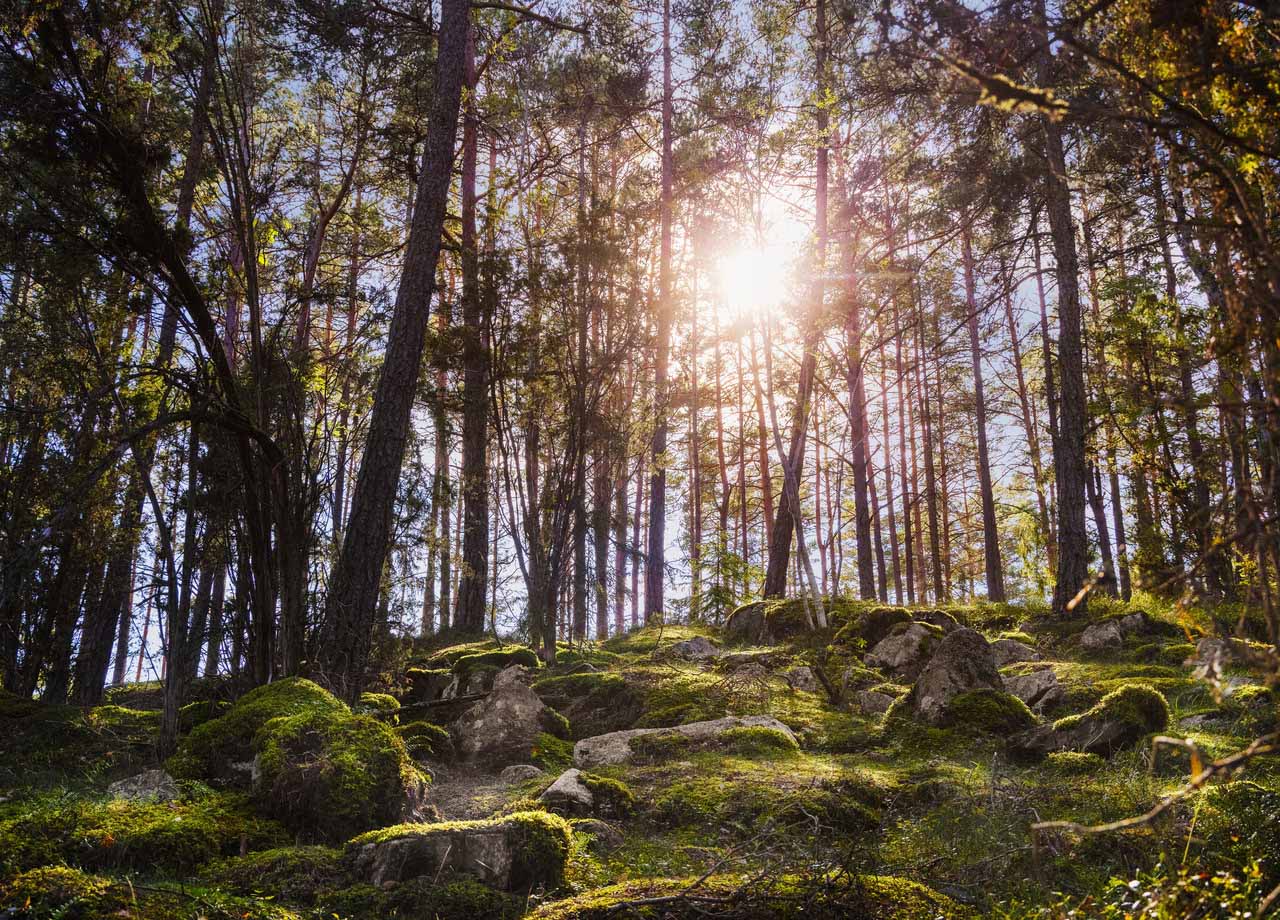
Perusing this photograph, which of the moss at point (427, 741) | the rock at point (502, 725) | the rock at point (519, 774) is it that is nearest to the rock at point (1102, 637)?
the rock at point (502, 725)

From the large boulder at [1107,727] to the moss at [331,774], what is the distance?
4.02 m

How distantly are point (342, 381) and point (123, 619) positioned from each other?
6066 mm

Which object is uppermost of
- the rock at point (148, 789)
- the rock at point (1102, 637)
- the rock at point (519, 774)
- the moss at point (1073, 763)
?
the rock at point (1102, 637)

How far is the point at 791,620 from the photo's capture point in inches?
374

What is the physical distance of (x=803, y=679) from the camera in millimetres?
7633

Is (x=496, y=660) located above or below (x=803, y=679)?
above

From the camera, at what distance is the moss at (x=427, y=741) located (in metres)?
5.79

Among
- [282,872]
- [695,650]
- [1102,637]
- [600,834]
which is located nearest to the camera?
[282,872]

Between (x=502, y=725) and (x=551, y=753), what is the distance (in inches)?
19.2

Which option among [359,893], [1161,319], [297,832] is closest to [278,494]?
[297,832]

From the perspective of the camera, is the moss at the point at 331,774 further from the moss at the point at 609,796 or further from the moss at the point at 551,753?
the moss at the point at 551,753

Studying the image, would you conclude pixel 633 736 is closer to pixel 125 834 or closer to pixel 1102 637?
pixel 125 834

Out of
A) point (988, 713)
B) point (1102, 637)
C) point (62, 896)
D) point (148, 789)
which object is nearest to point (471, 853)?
point (62, 896)

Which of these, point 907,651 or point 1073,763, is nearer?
point 1073,763
